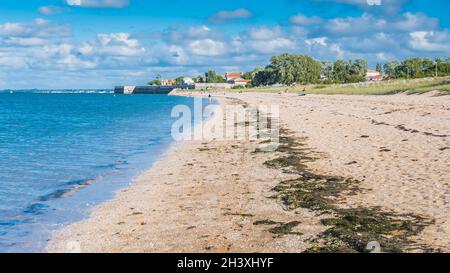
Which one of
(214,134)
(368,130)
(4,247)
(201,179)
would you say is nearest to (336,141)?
(368,130)

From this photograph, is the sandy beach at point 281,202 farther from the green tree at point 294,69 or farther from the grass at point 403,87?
the green tree at point 294,69

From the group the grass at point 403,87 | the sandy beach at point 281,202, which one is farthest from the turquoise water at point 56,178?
the grass at point 403,87

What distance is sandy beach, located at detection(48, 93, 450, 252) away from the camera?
28.0 feet

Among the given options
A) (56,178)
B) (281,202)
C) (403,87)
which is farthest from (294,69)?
(281,202)

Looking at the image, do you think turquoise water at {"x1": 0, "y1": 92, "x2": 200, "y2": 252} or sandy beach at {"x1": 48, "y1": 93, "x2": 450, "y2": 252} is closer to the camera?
sandy beach at {"x1": 48, "y1": 93, "x2": 450, "y2": 252}

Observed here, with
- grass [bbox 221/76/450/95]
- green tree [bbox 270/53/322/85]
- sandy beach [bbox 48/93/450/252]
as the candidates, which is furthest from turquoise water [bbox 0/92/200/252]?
green tree [bbox 270/53/322/85]

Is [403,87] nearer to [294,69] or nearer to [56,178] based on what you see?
[56,178]

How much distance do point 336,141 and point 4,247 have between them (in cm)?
1581

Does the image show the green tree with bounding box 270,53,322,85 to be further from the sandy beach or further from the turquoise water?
the sandy beach

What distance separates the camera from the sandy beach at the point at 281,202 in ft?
28.0

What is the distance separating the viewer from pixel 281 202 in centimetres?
1152
